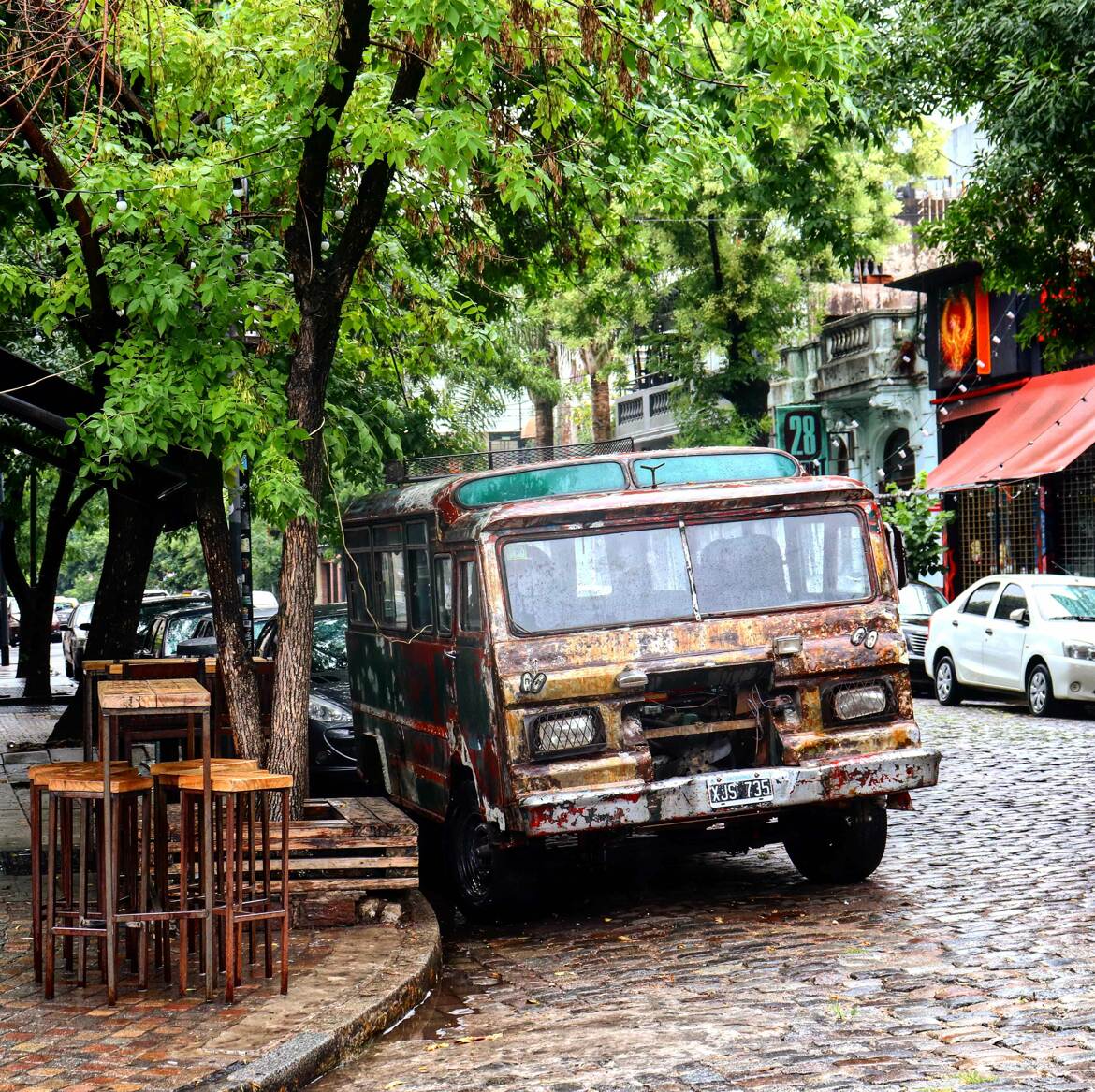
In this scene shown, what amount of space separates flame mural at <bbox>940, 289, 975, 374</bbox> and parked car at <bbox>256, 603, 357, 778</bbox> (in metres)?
20.1

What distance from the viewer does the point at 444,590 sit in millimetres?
9766

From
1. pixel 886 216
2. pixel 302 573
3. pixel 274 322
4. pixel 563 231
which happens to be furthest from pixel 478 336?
pixel 886 216

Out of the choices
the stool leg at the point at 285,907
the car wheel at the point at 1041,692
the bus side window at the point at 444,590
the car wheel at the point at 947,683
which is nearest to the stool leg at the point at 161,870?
the stool leg at the point at 285,907

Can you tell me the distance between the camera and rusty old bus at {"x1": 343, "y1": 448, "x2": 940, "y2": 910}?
855 cm

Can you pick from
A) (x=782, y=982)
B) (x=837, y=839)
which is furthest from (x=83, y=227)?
(x=782, y=982)

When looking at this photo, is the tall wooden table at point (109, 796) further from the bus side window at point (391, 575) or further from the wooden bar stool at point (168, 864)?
the bus side window at point (391, 575)

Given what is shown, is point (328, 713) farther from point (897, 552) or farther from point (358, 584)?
point (897, 552)

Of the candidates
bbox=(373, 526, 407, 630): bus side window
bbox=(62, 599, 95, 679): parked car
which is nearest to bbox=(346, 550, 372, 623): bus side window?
bbox=(373, 526, 407, 630): bus side window

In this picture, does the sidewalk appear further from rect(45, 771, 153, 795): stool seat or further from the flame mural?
the flame mural

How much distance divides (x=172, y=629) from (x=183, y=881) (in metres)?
17.0

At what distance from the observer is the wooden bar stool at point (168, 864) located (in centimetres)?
707

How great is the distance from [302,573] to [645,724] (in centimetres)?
233

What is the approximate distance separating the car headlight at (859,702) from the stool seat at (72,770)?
374 centimetres

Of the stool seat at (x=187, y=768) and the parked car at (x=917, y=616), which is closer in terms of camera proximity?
the stool seat at (x=187, y=768)
